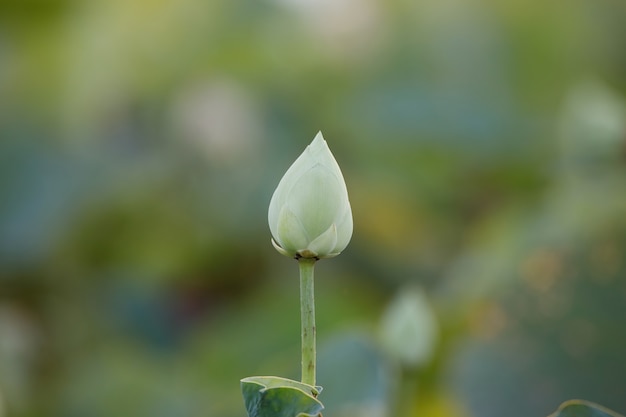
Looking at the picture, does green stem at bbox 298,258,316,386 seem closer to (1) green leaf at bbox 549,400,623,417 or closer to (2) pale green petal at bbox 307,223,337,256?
(2) pale green petal at bbox 307,223,337,256

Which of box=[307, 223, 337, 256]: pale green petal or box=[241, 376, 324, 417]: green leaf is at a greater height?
box=[307, 223, 337, 256]: pale green petal

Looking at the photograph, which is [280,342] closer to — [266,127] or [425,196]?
[425,196]

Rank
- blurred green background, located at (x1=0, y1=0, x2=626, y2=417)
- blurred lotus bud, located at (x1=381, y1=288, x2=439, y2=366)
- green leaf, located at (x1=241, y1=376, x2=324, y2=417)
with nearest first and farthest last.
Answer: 1. green leaf, located at (x1=241, y1=376, x2=324, y2=417)
2. blurred lotus bud, located at (x1=381, y1=288, x2=439, y2=366)
3. blurred green background, located at (x1=0, y1=0, x2=626, y2=417)

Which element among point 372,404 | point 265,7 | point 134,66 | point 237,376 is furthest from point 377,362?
point 265,7

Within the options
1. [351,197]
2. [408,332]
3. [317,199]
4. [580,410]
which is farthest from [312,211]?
[351,197]

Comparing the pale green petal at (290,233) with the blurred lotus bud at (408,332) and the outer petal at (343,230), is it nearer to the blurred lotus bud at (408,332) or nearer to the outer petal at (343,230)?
the outer petal at (343,230)

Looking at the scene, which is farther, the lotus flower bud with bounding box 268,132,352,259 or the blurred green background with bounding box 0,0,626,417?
the blurred green background with bounding box 0,0,626,417

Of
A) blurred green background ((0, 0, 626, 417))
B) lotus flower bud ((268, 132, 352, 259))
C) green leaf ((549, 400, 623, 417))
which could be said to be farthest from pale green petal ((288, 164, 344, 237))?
blurred green background ((0, 0, 626, 417))
